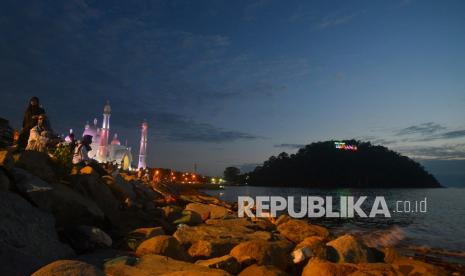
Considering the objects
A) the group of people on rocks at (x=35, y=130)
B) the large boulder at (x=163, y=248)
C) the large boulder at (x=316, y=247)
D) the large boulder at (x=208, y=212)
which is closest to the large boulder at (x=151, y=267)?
the large boulder at (x=163, y=248)

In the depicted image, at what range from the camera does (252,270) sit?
7.21m

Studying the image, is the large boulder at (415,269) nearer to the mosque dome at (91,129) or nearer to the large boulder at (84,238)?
the large boulder at (84,238)

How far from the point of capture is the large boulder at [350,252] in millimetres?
10008

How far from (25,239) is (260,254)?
5546 mm

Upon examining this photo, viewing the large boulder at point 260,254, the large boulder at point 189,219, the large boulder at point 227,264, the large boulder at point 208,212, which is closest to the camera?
the large boulder at point 227,264

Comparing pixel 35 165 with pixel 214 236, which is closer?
pixel 35 165

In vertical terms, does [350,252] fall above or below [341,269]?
below

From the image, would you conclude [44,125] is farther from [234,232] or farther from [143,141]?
[143,141]

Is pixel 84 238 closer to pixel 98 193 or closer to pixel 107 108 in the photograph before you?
pixel 98 193

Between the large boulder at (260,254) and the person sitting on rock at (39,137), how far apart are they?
8.53 metres

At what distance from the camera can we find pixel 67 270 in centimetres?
488

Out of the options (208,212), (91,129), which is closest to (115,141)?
(91,129)

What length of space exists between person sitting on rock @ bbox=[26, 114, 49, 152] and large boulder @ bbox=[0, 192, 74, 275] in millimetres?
4944

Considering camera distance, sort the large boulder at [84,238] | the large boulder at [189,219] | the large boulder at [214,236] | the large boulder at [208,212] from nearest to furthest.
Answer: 1. the large boulder at [84,238]
2. the large boulder at [214,236]
3. the large boulder at [189,219]
4. the large boulder at [208,212]
